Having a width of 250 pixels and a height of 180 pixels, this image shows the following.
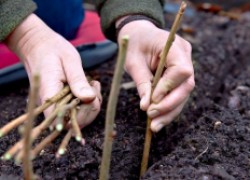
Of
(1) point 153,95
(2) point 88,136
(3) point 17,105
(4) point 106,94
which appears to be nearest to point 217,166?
(1) point 153,95

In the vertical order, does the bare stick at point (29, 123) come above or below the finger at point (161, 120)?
above

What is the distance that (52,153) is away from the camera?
115 cm

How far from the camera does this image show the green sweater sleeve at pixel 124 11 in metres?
1.44

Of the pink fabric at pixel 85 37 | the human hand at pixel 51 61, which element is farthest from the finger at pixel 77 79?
the pink fabric at pixel 85 37

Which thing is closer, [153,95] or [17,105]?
[153,95]

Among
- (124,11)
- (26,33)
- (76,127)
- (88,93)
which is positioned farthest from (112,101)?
(124,11)

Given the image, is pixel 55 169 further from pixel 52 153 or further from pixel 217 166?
pixel 217 166

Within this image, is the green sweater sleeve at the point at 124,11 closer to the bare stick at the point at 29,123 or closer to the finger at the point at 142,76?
the finger at the point at 142,76

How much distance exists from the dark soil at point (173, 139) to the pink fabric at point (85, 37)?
0.09 metres

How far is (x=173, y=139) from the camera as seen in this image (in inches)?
52.1

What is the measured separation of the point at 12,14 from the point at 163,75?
0.45 meters

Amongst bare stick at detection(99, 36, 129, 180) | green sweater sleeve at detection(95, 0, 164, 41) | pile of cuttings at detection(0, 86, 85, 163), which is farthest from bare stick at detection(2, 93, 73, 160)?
green sweater sleeve at detection(95, 0, 164, 41)

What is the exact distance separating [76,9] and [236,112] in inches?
27.6

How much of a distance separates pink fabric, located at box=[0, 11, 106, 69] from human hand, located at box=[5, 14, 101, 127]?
0.82ft
